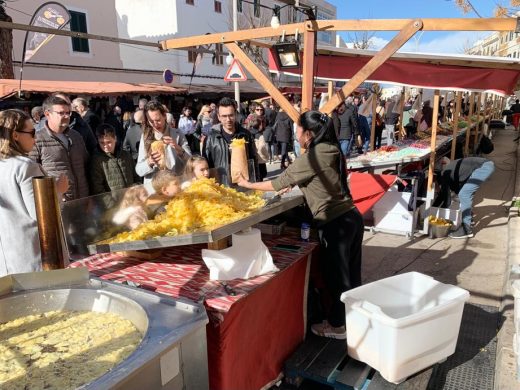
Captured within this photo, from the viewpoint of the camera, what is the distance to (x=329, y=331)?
300 centimetres

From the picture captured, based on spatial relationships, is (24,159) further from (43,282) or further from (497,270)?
(497,270)

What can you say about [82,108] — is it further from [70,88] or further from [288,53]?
[70,88]

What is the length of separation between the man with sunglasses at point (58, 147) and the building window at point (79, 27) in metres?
15.6

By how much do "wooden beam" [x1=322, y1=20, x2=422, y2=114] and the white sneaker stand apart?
187cm

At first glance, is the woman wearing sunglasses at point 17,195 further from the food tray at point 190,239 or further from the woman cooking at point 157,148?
the woman cooking at point 157,148

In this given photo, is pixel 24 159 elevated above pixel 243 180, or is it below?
above

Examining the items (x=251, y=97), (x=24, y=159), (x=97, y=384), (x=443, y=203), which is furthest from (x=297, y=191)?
(x=251, y=97)

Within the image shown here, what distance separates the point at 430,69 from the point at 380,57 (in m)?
2.17

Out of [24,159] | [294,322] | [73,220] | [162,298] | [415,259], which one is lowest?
[415,259]

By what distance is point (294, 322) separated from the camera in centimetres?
289

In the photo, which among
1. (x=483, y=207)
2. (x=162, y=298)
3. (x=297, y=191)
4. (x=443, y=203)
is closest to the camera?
(x=162, y=298)

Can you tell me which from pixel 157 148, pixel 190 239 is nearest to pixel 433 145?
pixel 157 148

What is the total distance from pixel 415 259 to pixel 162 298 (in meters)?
4.05

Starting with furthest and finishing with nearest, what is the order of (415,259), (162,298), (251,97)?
(251,97), (415,259), (162,298)
